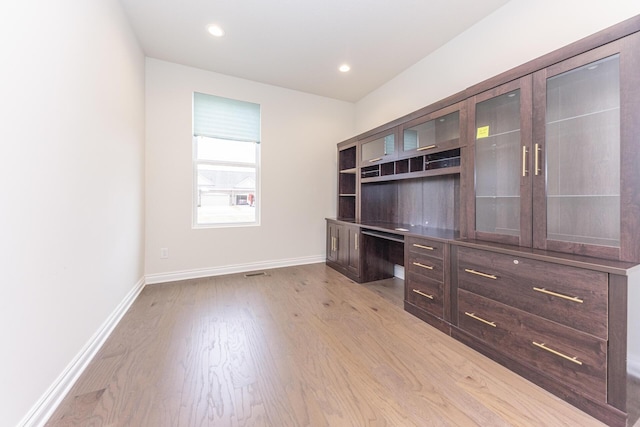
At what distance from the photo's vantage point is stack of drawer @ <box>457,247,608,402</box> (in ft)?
4.17

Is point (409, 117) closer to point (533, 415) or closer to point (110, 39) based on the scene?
point (533, 415)

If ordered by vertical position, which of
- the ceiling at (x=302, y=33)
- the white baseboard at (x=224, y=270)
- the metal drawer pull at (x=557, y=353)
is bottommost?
the white baseboard at (x=224, y=270)

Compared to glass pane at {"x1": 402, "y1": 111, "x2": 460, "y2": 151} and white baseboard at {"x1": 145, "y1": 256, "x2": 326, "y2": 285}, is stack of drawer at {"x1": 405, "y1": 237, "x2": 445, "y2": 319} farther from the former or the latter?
white baseboard at {"x1": 145, "y1": 256, "x2": 326, "y2": 285}

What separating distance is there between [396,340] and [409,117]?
2.27 meters

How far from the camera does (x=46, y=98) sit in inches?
50.2

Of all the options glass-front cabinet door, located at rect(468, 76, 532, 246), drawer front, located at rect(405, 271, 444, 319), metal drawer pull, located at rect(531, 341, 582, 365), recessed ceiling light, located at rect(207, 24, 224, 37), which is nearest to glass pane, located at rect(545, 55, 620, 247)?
glass-front cabinet door, located at rect(468, 76, 532, 246)

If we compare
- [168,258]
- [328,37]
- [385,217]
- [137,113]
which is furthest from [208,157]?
[385,217]

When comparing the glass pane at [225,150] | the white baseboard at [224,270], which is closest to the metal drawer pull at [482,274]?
the white baseboard at [224,270]

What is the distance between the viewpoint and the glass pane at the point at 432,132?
89.8 inches

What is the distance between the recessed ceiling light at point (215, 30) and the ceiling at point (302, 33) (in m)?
0.05

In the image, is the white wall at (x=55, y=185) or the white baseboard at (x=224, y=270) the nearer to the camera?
the white wall at (x=55, y=185)

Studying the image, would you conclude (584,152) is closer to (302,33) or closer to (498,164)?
(498,164)

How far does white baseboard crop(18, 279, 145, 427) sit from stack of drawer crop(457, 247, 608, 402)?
2.62 m

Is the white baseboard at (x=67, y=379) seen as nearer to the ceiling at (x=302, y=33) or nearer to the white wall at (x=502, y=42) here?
the ceiling at (x=302, y=33)
